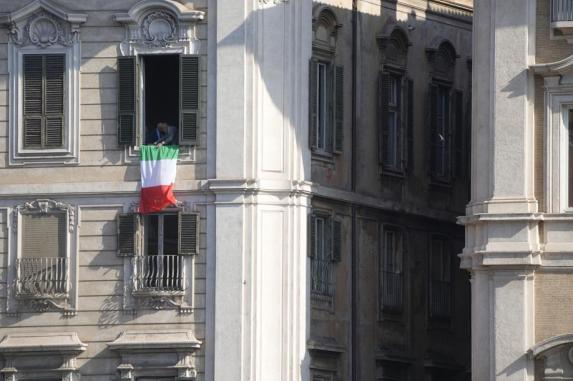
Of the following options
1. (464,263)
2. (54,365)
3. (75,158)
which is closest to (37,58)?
(75,158)

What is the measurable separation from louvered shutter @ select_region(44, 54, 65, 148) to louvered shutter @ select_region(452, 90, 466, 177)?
11.4m

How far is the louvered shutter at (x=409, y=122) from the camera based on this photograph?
67.0m

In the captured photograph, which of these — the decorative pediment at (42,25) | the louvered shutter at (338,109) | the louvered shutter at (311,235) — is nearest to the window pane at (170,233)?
the louvered shutter at (311,235)

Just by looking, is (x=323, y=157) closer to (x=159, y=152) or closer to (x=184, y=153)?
(x=184, y=153)

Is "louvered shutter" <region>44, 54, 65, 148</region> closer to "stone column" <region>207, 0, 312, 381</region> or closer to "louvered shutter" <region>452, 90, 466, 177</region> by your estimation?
"stone column" <region>207, 0, 312, 381</region>

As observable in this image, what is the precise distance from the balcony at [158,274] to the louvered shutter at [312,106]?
13.7 ft

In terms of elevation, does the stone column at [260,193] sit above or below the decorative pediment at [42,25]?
below

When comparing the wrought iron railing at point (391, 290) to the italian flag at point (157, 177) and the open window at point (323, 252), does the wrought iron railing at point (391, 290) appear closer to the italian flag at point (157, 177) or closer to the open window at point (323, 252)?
the open window at point (323, 252)

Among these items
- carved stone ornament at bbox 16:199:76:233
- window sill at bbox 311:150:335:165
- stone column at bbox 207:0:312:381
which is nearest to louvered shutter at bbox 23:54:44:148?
carved stone ornament at bbox 16:199:76:233

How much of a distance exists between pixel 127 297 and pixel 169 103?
4.66 meters

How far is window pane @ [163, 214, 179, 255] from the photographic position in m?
→ 61.9

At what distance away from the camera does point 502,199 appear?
194 feet

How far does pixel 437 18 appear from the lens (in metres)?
68.9

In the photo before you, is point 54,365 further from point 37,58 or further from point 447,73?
point 447,73
